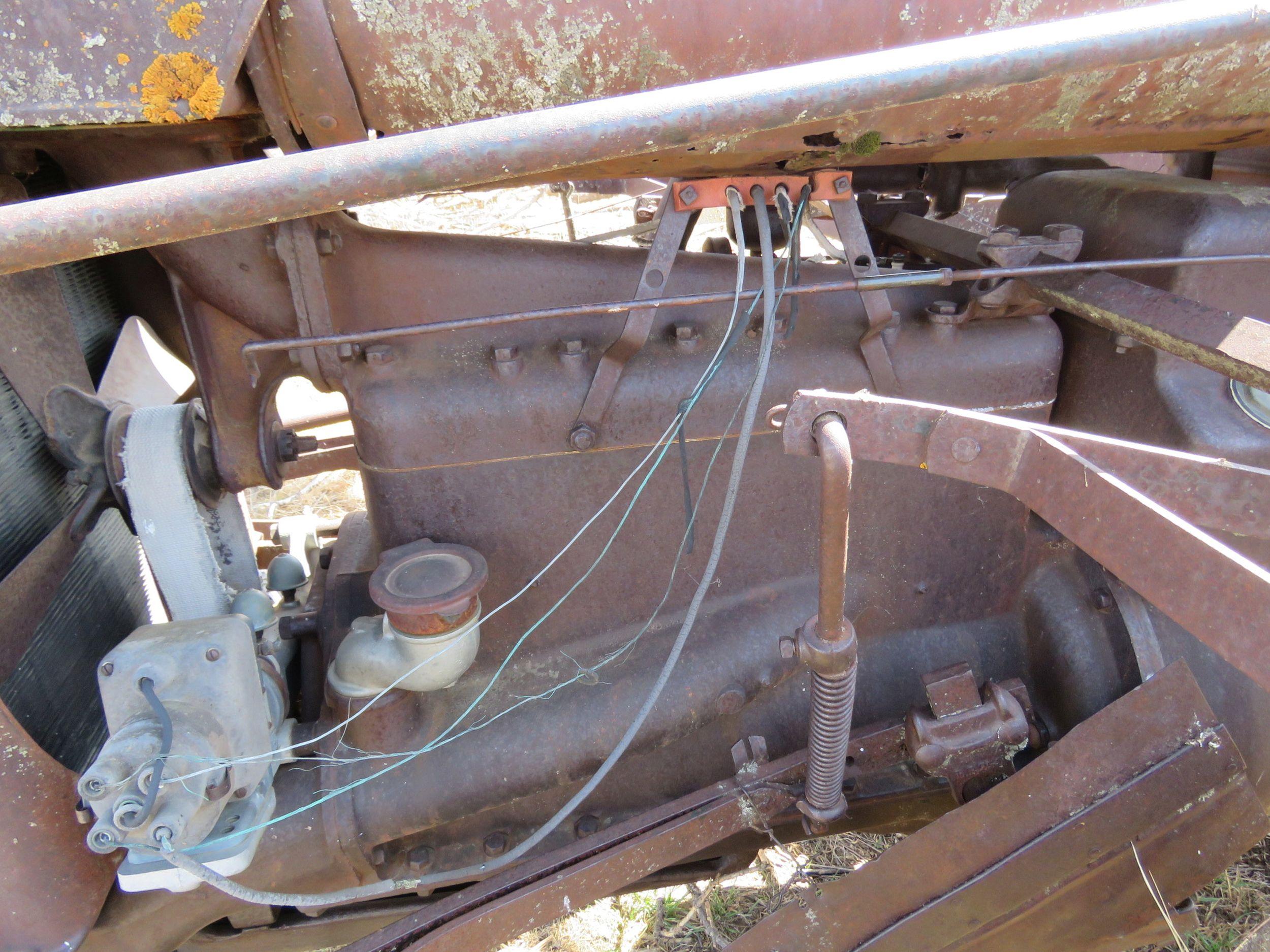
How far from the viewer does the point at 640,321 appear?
4.60 feet

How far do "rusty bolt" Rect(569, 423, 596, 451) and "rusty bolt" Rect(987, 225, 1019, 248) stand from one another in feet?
2.76

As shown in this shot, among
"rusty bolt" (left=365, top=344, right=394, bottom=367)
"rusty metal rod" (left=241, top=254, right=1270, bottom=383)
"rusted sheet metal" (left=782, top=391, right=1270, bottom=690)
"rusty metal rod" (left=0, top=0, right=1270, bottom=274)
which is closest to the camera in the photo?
"rusty metal rod" (left=0, top=0, right=1270, bottom=274)

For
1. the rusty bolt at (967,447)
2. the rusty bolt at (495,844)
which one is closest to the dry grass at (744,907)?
the rusty bolt at (495,844)

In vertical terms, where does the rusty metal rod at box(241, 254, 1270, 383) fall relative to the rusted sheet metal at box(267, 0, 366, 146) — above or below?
below

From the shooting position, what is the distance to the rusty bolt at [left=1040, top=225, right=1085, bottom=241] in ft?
5.04

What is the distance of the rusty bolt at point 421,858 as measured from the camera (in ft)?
5.12

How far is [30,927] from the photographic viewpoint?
4.22 feet

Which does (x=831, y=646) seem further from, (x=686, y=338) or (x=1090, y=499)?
(x=686, y=338)

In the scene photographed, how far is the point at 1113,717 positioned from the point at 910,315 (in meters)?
0.82

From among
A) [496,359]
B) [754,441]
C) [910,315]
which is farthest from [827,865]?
[496,359]

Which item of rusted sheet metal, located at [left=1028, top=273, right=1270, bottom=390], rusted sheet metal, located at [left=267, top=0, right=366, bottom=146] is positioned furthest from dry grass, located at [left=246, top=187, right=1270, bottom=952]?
rusted sheet metal, located at [left=267, top=0, right=366, bottom=146]

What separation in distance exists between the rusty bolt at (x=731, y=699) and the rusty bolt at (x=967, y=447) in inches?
29.8

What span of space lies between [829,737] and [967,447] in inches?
21.2

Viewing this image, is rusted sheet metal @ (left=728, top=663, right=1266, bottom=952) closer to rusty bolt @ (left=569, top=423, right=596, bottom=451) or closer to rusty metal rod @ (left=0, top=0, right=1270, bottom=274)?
rusty bolt @ (left=569, top=423, right=596, bottom=451)
